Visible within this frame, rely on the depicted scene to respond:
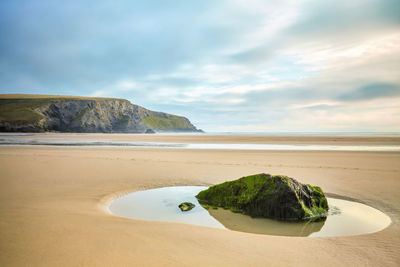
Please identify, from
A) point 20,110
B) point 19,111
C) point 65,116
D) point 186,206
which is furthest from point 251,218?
point 65,116

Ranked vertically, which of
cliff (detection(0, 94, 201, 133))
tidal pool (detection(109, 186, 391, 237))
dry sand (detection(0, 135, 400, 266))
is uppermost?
cliff (detection(0, 94, 201, 133))

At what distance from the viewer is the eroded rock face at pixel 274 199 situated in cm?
548

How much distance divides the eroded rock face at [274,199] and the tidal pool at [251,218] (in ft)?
0.89

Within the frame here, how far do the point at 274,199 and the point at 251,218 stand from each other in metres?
0.76

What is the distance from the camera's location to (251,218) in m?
5.48

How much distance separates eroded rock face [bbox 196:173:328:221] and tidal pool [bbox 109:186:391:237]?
271mm

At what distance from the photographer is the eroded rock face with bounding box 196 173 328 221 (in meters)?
5.48

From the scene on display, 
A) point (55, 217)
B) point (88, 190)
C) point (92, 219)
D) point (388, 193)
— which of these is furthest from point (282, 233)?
point (88, 190)

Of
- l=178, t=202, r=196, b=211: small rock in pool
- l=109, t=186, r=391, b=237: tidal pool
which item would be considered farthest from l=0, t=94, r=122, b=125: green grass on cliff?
l=178, t=202, r=196, b=211: small rock in pool

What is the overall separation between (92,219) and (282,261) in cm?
383

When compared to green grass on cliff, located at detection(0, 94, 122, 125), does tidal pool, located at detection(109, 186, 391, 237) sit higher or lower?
lower

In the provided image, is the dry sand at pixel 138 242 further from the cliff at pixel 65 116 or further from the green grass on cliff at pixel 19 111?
the green grass on cliff at pixel 19 111

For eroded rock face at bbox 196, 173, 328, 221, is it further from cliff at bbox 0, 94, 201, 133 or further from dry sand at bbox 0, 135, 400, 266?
cliff at bbox 0, 94, 201, 133

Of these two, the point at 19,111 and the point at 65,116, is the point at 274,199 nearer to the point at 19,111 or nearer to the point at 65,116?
the point at 19,111
